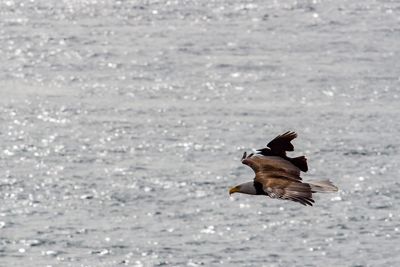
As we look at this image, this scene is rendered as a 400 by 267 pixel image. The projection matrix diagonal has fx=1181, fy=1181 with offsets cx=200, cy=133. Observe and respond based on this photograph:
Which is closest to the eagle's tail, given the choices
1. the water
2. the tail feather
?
the tail feather

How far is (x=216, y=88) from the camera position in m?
118

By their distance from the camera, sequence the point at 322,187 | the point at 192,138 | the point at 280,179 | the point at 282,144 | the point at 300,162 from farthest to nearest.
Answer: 1. the point at 192,138
2. the point at 282,144
3. the point at 300,162
4. the point at 280,179
5. the point at 322,187

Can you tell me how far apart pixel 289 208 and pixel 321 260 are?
10.9 meters

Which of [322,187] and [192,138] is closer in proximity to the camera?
[322,187]

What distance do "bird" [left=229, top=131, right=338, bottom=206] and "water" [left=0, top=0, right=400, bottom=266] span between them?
59512mm

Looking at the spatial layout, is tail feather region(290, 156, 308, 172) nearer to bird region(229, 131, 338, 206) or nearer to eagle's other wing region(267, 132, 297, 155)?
bird region(229, 131, 338, 206)

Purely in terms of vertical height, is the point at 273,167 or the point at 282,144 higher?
the point at 282,144

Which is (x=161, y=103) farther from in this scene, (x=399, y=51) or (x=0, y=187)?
(x=399, y=51)

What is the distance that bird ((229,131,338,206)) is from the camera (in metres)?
21.6

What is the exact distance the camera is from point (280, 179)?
74.6 ft

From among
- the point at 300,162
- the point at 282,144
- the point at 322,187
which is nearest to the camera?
the point at 322,187

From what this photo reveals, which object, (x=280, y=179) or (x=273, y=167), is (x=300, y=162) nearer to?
(x=273, y=167)

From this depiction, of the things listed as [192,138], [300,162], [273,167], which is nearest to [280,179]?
[273,167]

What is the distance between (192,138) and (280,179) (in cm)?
8117
